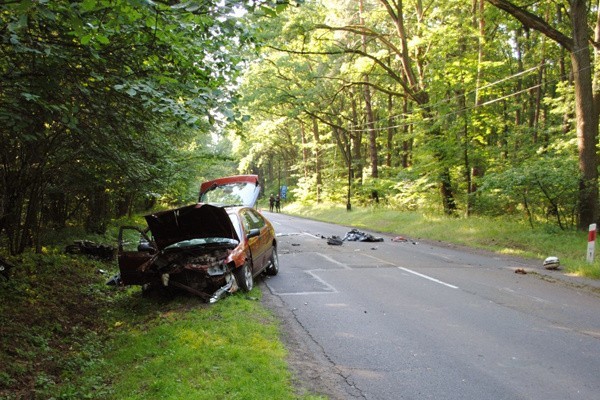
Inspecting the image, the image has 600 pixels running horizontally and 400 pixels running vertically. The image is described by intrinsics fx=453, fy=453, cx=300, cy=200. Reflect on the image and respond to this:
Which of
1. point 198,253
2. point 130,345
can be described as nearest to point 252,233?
point 198,253

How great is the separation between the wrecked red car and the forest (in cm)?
140

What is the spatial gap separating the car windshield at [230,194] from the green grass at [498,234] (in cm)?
793

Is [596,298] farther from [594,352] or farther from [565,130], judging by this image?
[565,130]

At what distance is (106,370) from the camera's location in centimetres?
545

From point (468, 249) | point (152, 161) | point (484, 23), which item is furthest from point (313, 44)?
point (152, 161)

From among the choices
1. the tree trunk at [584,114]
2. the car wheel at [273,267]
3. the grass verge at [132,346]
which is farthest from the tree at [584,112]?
the grass verge at [132,346]

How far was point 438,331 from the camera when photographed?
20.8 ft

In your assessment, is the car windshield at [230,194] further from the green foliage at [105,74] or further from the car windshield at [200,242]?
the car windshield at [200,242]

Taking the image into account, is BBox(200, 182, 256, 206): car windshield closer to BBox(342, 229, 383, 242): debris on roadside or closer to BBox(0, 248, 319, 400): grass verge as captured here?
BBox(342, 229, 383, 242): debris on roadside

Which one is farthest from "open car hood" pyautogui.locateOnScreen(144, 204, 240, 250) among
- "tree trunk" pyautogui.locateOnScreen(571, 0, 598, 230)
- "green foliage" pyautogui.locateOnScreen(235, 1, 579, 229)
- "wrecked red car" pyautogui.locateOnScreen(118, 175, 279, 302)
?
"tree trunk" pyautogui.locateOnScreen(571, 0, 598, 230)

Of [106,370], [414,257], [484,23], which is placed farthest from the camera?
[484,23]

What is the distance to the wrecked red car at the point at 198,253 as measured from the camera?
7.88 m

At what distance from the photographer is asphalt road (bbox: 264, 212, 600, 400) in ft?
15.2

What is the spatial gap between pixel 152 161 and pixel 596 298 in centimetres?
951
